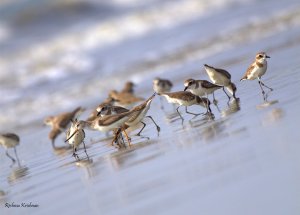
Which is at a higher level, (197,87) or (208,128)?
(197,87)

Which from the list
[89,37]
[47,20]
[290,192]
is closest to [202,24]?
[89,37]

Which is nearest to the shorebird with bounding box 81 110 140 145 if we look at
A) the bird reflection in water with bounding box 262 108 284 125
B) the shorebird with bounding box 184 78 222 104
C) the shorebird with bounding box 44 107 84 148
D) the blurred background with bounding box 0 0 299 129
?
the shorebird with bounding box 184 78 222 104

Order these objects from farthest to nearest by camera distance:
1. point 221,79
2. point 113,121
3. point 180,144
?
point 221,79
point 113,121
point 180,144

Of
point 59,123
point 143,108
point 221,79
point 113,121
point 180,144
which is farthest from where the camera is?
point 59,123

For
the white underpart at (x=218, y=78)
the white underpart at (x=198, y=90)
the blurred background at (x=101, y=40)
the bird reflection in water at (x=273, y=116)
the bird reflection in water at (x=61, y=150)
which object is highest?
the blurred background at (x=101, y=40)

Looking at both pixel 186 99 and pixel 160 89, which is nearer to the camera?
pixel 186 99

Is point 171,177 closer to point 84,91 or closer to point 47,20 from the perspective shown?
point 84,91

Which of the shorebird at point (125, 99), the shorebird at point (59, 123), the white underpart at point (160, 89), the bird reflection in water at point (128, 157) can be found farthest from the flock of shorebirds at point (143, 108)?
the shorebird at point (125, 99)

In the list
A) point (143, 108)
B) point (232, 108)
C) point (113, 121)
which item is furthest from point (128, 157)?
point (232, 108)

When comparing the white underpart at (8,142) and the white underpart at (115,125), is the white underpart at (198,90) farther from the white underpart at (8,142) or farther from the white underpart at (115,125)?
the white underpart at (8,142)

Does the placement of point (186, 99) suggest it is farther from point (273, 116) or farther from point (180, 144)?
point (273, 116)

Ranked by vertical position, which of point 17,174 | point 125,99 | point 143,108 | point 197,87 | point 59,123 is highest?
point 125,99
